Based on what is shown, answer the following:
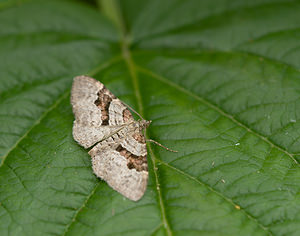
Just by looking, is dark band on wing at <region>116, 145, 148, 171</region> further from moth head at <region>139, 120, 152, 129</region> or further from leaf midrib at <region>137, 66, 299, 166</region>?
leaf midrib at <region>137, 66, 299, 166</region>

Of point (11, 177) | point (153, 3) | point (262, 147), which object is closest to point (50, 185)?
point (11, 177)

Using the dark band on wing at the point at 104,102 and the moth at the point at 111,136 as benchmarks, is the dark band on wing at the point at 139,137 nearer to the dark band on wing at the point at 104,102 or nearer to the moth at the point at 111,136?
the moth at the point at 111,136

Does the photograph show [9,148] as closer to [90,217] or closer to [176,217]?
[90,217]

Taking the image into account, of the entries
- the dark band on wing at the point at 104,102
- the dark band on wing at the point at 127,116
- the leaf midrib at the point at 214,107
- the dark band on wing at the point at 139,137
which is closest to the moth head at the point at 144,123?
the dark band on wing at the point at 139,137

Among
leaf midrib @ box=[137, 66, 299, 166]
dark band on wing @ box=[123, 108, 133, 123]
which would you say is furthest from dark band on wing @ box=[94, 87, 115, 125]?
leaf midrib @ box=[137, 66, 299, 166]

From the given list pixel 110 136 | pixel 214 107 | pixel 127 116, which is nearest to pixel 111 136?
pixel 110 136

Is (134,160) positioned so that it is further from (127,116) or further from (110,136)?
(127,116)

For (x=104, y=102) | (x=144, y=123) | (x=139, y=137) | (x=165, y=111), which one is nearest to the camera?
(x=139, y=137)
